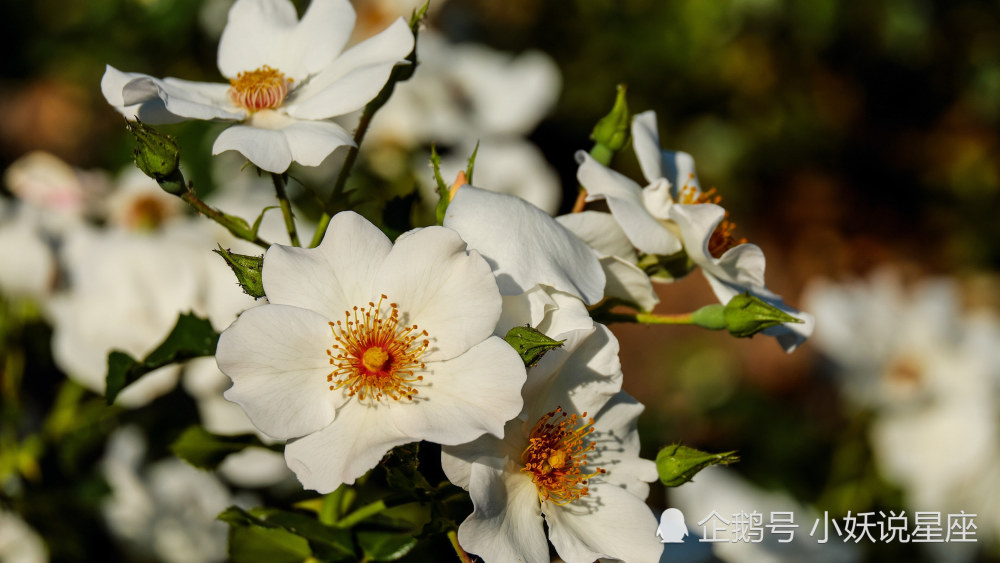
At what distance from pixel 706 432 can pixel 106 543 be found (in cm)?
207

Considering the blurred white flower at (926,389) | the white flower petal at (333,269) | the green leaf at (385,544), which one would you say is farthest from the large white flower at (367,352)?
the blurred white flower at (926,389)

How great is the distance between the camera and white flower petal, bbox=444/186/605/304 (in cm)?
91

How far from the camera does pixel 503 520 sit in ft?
2.95

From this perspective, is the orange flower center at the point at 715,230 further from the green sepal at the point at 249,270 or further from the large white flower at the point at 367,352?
the green sepal at the point at 249,270

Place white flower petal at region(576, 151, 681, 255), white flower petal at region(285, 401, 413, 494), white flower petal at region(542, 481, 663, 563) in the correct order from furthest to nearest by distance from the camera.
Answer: white flower petal at region(576, 151, 681, 255) → white flower petal at region(542, 481, 663, 563) → white flower petal at region(285, 401, 413, 494)

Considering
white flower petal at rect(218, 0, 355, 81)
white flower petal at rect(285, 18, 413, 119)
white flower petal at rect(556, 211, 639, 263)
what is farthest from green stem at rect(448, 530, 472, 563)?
white flower petal at rect(218, 0, 355, 81)

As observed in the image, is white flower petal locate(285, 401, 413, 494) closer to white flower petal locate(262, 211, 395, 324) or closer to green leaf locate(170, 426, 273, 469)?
white flower petal locate(262, 211, 395, 324)

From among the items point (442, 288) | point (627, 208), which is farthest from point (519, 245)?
point (627, 208)

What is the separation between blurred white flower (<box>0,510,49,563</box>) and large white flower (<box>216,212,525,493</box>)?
1006 mm

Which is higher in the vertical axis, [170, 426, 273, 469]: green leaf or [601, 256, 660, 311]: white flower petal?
[601, 256, 660, 311]: white flower petal

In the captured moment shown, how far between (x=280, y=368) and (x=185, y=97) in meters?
0.36

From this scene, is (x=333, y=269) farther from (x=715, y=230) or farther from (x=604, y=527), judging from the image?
(x=715, y=230)

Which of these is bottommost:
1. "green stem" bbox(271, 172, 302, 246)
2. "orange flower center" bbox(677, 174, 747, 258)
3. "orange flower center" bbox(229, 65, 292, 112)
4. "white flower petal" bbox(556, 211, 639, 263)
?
"green stem" bbox(271, 172, 302, 246)

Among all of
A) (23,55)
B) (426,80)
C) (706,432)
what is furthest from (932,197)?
(23,55)
